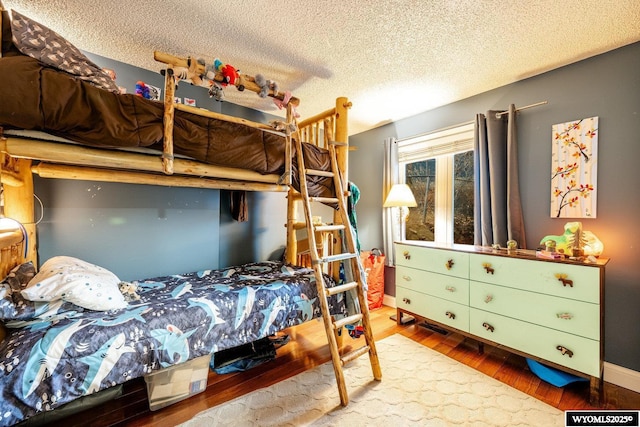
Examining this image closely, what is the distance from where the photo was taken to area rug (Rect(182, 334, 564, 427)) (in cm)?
164

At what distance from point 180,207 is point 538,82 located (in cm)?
368

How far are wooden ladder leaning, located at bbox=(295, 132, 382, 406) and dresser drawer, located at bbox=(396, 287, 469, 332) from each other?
0.97 meters

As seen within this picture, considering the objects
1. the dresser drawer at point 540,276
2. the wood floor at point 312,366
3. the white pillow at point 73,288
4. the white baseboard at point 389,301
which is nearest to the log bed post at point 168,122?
the white pillow at point 73,288

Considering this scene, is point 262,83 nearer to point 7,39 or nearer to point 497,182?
point 7,39

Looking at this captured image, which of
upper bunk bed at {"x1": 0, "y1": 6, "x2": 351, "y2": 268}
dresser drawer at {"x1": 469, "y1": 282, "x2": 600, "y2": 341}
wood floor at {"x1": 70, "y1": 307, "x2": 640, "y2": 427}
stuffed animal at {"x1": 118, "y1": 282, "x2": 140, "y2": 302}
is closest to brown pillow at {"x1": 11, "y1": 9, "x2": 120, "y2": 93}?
upper bunk bed at {"x1": 0, "y1": 6, "x2": 351, "y2": 268}

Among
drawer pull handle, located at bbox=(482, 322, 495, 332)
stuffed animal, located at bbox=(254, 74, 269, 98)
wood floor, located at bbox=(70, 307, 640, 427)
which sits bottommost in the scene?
wood floor, located at bbox=(70, 307, 640, 427)

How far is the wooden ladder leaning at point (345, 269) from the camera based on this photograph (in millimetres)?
1831

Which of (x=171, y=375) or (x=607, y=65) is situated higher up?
(x=607, y=65)

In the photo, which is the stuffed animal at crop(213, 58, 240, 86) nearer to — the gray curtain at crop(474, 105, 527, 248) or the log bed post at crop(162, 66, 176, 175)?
the log bed post at crop(162, 66, 176, 175)

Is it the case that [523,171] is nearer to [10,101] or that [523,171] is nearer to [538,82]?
[538,82]

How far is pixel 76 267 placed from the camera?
1677mm

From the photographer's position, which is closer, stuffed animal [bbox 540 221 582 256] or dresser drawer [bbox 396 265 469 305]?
stuffed animal [bbox 540 221 582 256]

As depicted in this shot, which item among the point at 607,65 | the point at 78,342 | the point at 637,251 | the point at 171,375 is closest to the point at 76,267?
the point at 78,342

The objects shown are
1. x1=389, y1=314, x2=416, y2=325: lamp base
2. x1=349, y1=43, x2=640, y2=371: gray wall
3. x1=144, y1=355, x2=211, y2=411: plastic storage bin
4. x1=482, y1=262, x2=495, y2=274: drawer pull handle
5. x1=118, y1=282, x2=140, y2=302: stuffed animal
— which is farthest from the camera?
x1=389, y1=314, x2=416, y2=325: lamp base
